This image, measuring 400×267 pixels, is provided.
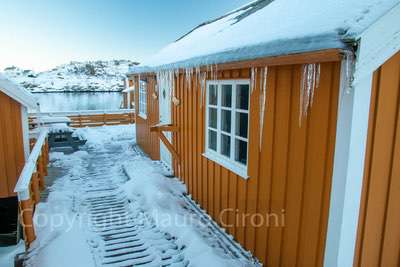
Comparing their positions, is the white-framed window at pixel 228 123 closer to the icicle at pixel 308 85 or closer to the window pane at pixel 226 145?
the window pane at pixel 226 145

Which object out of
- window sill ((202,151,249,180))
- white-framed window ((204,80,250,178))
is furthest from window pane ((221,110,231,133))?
window sill ((202,151,249,180))

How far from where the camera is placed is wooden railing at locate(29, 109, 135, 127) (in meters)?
13.2

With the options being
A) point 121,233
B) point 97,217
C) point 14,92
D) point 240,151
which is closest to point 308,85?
point 240,151

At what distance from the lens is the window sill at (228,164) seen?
3291 millimetres

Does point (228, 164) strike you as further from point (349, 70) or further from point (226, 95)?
point (349, 70)

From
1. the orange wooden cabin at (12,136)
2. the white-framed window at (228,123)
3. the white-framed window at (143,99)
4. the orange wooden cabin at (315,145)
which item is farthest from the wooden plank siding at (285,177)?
the white-framed window at (143,99)

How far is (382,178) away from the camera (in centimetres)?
217

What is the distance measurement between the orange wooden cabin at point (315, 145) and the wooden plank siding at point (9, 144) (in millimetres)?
3444

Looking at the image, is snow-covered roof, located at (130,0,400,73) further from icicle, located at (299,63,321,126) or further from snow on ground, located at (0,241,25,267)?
snow on ground, located at (0,241,25,267)

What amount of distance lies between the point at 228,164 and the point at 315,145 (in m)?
1.47

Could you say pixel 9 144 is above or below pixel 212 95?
below

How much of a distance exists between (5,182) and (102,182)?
1.64 metres

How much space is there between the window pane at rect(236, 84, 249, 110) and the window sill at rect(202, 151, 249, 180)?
0.71 m

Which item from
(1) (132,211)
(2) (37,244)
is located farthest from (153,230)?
(2) (37,244)
